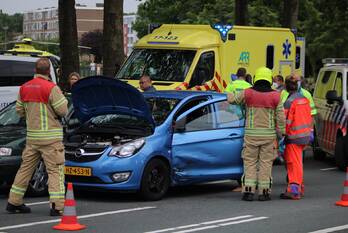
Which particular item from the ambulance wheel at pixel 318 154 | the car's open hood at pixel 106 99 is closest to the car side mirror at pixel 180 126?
the car's open hood at pixel 106 99

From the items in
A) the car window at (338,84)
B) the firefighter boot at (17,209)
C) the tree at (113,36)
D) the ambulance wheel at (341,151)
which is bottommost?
the ambulance wheel at (341,151)

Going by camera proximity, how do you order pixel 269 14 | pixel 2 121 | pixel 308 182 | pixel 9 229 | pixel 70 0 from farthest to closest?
pixel 269 14 < pixel 70 0 < pixel 308 182 < pixel 2 121 < pixel 9 229

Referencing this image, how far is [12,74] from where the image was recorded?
19.0 metres

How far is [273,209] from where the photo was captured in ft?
33.2

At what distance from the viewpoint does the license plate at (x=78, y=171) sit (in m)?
10.3

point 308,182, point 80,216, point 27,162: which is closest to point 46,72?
point 27,162

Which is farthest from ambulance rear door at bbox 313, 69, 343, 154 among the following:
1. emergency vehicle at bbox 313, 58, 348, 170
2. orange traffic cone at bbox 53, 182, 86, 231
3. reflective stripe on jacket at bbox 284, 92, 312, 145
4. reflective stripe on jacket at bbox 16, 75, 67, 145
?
orange traffic cone at bbox 53, 182, 86, 231

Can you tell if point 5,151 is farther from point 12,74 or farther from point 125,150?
point 12,74

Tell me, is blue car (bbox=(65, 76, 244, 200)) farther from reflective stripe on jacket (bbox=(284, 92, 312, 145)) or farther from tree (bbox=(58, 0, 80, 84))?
tree (bbox=(58, 0, 80, 84))

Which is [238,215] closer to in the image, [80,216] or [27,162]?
[80,216]

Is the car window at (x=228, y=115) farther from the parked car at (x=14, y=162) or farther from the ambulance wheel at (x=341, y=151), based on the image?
the ambulance wheel at (x=341, y=151)

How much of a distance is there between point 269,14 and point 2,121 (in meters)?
35.5

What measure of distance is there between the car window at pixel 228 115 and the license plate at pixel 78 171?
227cm

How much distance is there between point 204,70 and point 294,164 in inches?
264
